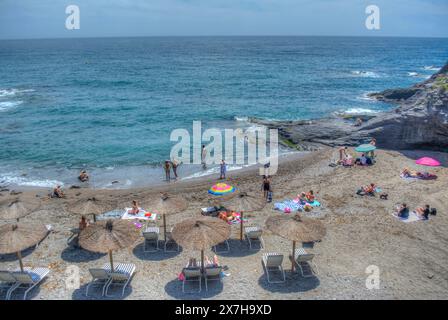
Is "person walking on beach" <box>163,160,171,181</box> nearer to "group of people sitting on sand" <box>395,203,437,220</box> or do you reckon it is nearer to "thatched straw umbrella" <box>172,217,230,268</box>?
"thatched straw umbrella" <box>172,217,230,268</box>

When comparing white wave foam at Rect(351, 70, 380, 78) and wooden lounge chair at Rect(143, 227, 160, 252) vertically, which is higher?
white wave foam at Rect(351, 70, 380, 78)

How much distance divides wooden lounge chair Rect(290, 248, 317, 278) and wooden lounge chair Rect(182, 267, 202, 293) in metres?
3.29

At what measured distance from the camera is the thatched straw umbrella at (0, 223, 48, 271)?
10586mm

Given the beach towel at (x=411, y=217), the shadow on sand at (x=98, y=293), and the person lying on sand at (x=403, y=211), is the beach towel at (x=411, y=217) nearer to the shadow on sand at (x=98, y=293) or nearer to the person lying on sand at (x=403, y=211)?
the person lying on sand at (x=403, y=211)

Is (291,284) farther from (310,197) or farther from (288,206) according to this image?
(310,197)

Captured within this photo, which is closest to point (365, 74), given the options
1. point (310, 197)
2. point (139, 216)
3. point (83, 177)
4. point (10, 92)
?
point (10, 92)

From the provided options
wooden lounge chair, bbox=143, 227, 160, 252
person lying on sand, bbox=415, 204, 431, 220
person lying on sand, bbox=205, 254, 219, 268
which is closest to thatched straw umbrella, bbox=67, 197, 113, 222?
wooden lounge chair, bbox=143, 227, 160, 252

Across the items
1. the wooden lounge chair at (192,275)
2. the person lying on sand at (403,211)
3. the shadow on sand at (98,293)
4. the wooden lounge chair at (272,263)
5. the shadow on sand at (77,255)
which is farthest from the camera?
the person lying on sand at (403,211)

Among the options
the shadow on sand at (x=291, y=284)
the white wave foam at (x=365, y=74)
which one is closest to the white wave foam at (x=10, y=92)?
the shadow on sand at (x=291, y=284)

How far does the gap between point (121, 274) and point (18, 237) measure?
3.31m

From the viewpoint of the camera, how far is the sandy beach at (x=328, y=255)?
11.0 m

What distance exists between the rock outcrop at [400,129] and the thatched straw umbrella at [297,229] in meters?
16.1

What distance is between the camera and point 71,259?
12875 millimetres

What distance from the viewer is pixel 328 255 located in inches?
510
